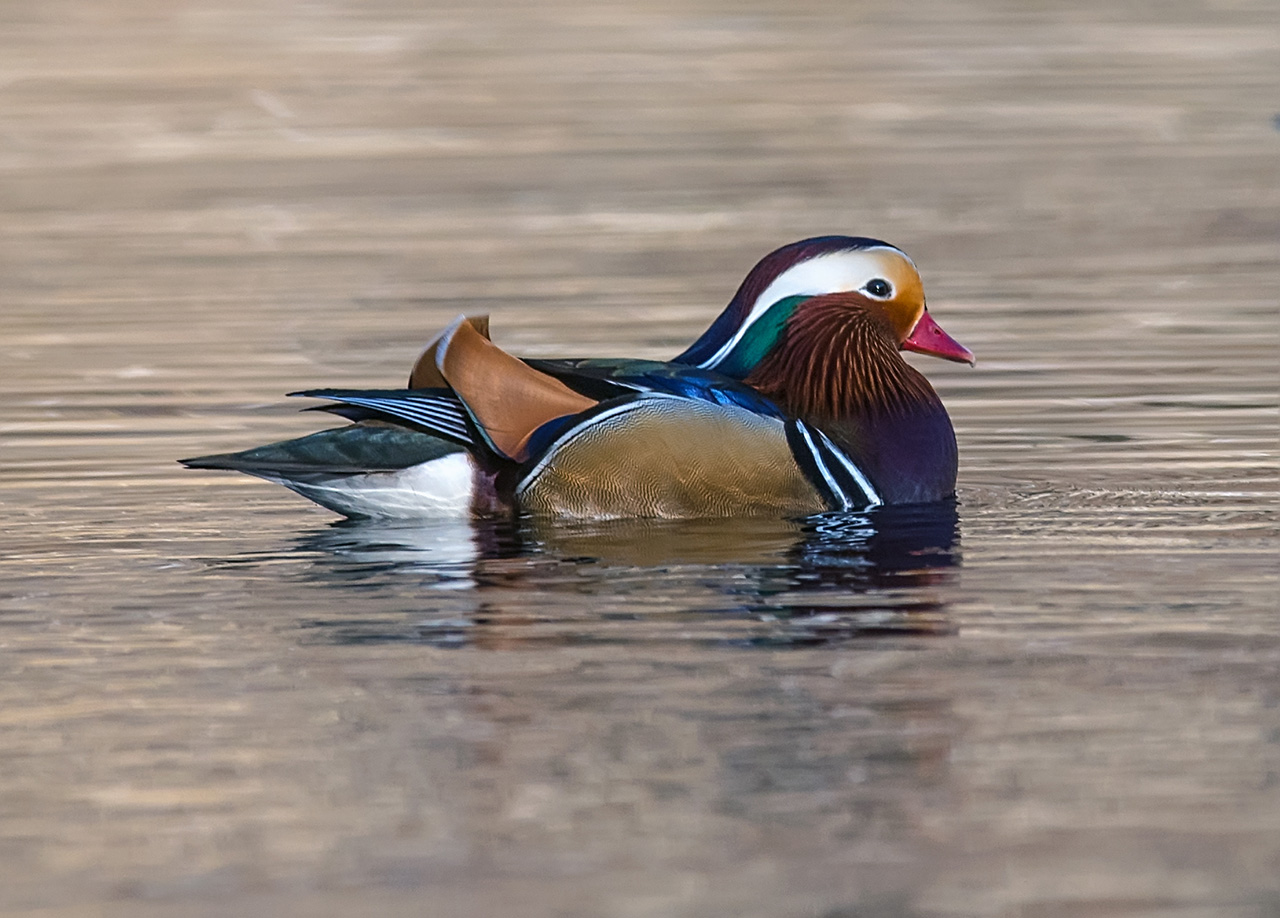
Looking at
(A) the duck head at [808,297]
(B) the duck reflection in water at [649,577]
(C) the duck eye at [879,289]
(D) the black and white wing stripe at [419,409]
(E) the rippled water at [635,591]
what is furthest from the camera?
(C) the duck eye at [879,289]

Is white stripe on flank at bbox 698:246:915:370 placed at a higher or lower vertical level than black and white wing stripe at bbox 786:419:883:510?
higher

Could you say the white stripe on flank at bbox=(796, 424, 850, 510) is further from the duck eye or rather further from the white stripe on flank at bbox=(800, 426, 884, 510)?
the duck eye

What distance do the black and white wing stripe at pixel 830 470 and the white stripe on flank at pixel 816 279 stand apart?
403mm

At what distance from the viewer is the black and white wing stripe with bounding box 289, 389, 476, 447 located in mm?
7422

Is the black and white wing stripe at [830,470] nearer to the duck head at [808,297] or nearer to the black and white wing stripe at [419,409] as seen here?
the duck head at [808,297]

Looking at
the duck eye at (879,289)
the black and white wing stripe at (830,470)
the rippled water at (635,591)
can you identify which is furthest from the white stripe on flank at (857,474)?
the duck eye at (879,289)

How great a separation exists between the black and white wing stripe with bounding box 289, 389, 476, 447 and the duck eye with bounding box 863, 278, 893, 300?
55.5 inches

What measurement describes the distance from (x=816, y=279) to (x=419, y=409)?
134 cm

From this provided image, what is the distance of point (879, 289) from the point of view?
8.14 meters

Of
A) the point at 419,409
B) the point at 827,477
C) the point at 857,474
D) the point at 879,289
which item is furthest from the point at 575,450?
the point at 879,289

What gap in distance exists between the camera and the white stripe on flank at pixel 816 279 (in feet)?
26.2

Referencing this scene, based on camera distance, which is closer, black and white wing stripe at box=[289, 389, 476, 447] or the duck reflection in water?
the duck reflection in water

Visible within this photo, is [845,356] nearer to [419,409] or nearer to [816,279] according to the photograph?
[816,279]

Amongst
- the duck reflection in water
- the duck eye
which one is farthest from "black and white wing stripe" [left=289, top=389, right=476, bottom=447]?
the duck eye
